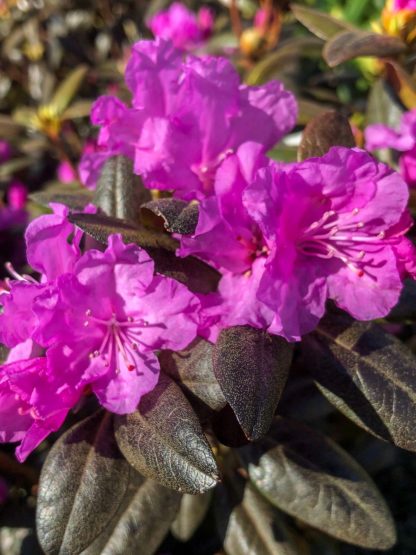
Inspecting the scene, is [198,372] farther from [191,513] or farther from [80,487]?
[191,513]

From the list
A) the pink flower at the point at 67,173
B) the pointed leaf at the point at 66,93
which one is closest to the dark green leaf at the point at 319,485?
the pink flower at the point at 67,173

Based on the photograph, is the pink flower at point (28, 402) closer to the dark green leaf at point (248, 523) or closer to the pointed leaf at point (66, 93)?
the dark green leaf at point (248, 523)

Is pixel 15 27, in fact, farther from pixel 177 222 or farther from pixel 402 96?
pixel 177 222

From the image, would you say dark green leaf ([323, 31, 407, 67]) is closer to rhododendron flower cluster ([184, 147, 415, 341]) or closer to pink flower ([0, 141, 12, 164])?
rhododendron flower cluster ([184, 147, 415, 341])

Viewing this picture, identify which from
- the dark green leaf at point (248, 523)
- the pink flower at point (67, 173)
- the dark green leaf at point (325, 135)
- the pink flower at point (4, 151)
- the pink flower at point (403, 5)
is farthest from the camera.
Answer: the pink flower at point (4, 151)

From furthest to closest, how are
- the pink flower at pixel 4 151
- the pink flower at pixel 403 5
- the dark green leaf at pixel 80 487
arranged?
the pink flower at pixel 4 151 < the pink flower at pixel 403 5 < the dark green leaf at pixel 80 487

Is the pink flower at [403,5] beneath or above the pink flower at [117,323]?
above
